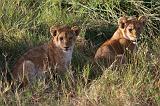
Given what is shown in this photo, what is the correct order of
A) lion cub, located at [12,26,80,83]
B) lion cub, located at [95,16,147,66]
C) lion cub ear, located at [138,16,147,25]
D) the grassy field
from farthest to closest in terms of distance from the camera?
lion cub ear, located at [138,16,147,25], lion cub, located at [95,16,147,66], lion cub, located at [12,26,80,83], the grassy field

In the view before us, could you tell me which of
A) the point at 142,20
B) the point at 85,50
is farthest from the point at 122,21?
the point at 85,50

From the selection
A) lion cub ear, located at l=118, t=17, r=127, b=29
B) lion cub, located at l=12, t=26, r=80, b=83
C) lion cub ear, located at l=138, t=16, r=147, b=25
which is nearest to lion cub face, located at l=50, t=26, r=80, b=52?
lion cub, located at l=12, t=26, r=80, b=83

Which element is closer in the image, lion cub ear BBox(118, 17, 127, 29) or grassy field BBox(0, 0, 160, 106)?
grassy field BBox(0, 0, 160, 106)

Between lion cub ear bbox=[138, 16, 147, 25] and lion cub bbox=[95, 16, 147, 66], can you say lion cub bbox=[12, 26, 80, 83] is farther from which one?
lion cub ear bbox=[138, 16, 147, 25]

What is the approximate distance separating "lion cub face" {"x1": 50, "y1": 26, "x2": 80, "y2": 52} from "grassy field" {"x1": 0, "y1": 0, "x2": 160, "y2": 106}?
0.39m

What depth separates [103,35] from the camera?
10.6 meters

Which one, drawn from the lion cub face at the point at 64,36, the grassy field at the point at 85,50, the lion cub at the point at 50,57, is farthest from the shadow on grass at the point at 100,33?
the lion cub face at the point at 64,36

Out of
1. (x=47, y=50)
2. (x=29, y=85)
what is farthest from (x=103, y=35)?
(x=29, y=85)

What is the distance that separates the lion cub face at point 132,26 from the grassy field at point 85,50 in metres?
0.25

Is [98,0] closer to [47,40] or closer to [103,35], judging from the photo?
[103,35]

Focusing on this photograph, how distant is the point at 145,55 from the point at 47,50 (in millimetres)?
1500

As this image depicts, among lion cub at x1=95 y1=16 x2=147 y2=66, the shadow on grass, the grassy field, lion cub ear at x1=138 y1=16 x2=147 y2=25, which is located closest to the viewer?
the grassy field

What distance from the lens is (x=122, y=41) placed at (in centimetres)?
972

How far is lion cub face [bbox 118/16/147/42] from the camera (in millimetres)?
9453
